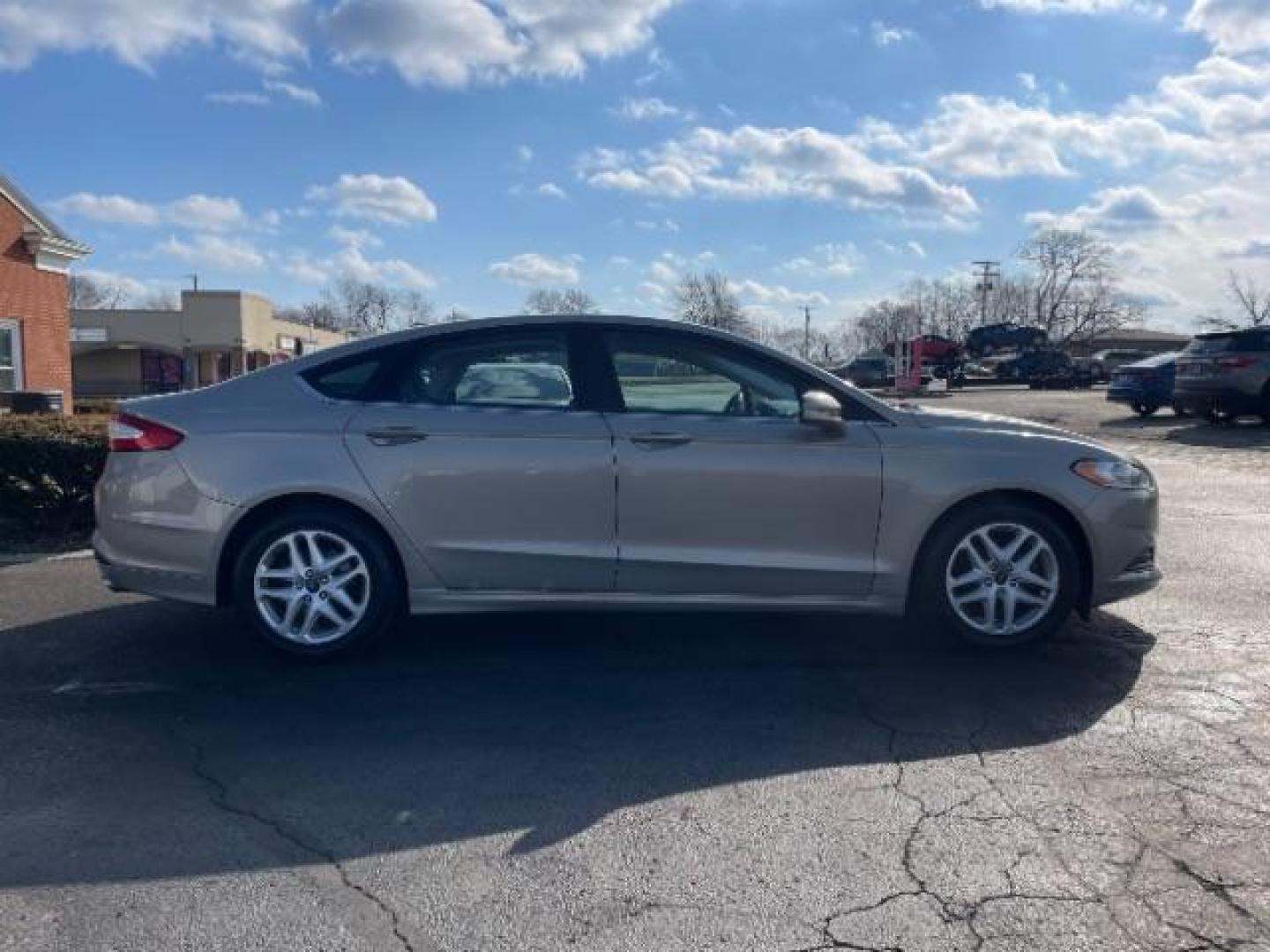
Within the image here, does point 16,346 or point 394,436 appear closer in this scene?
point 394,436

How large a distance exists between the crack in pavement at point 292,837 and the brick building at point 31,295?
20.4m

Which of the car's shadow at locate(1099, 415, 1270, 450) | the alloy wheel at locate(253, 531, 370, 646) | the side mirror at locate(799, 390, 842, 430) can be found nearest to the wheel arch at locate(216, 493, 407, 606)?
the alloy wheel at locate(253, 531, 370, 646)

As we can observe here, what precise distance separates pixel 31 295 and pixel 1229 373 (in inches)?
929

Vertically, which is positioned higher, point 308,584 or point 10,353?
point 10,353

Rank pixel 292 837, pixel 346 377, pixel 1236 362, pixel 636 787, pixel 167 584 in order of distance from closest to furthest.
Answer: pixel 292 837, pixel 636 787, pixel 167 584, pixel 346 377, pixel 1236 362

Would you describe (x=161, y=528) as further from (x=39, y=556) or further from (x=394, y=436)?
(x=39, y=556)

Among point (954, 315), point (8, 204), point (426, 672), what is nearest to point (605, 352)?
point (426, 672)

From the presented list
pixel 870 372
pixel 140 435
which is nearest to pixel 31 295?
pixel 140 435

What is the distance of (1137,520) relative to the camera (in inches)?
204

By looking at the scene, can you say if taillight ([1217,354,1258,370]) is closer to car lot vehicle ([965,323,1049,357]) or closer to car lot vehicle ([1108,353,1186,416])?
car lot vehicle ([1108,353,1186,416])

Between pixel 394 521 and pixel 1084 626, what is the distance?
3678 mm

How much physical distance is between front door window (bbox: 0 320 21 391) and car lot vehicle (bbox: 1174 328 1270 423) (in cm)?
2303

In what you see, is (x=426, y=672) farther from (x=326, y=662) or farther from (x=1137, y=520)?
(x=1137, y=520)

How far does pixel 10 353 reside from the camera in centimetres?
2184
